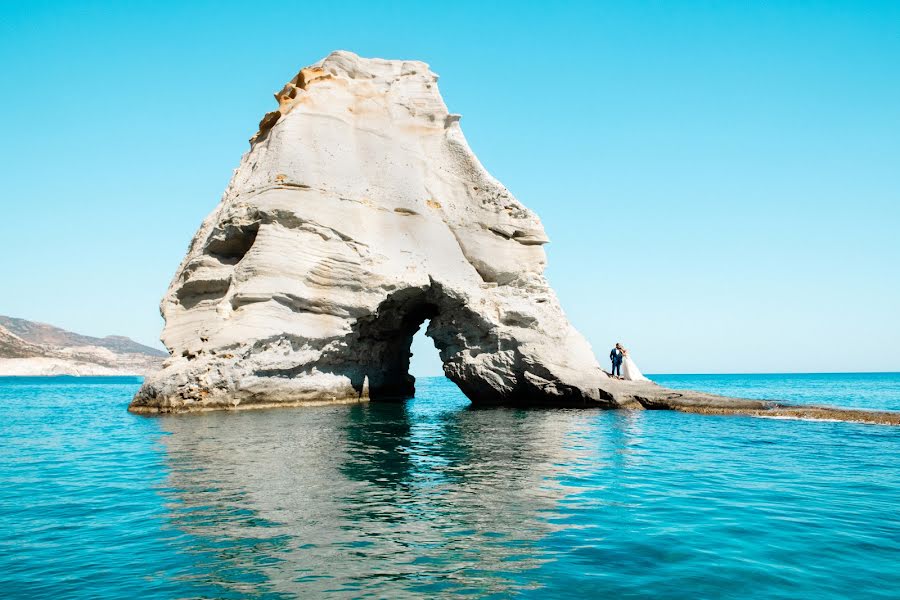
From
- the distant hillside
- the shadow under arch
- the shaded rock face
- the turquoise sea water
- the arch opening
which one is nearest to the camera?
the turquoise sea water

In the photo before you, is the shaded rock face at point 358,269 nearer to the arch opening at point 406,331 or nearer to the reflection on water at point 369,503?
the arch opening at point 406,331

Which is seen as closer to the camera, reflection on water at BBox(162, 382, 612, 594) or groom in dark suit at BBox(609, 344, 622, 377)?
reflection on water at BBox(162, 382, 612, 594)

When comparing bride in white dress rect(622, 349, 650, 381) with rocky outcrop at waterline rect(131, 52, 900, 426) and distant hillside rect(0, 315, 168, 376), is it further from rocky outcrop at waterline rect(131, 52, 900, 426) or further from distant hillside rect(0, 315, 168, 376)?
distant hillside rect(0, 315, 168, 376)

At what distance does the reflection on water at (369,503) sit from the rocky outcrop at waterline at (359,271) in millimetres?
6960

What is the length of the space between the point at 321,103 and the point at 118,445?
19189 millimetres

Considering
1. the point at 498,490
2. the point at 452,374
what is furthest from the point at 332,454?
the point at 452,374

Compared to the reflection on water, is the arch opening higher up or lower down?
higher up

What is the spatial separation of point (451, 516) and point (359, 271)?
59.8 feet

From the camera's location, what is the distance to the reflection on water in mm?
6125

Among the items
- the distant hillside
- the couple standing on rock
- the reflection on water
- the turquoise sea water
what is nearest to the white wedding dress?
the couple standing on rock

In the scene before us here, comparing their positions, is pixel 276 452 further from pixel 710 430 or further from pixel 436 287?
pixel 436 287

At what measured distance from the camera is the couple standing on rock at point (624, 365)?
89.1 feet

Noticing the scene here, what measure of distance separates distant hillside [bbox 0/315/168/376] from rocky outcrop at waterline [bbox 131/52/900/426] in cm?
5656

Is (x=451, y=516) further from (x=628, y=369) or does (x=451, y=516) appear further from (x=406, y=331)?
(x=406, y=331)
